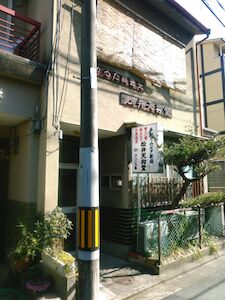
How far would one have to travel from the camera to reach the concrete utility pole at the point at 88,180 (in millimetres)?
4352

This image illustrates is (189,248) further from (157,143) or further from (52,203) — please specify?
(52,203)

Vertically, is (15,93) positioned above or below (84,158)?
above

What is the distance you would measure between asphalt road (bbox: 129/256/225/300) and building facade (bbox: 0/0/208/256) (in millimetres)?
1962

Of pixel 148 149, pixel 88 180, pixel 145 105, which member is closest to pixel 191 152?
pixel 148 149

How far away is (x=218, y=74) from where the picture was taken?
19719mm

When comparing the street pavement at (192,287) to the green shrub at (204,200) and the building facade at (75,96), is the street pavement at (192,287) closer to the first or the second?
the building facade at (75,96)

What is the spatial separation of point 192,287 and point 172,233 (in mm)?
1867

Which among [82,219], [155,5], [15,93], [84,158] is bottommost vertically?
[82,219]

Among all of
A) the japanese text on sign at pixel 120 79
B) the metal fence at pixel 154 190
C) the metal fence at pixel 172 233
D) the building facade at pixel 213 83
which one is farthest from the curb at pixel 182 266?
the building facade at pixel 213 83

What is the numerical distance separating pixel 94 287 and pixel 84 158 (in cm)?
200

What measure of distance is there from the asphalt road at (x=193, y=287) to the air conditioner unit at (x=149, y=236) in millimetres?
1025

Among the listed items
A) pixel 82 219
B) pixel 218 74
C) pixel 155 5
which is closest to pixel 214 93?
pixel 218 74

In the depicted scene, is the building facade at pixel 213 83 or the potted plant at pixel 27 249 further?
the building facade at pixel 213 83

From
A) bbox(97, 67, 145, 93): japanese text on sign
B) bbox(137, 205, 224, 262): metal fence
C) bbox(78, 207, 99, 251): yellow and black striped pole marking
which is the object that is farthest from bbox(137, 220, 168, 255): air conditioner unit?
bbox(97, 67, 145, 93): japanese text on sign
